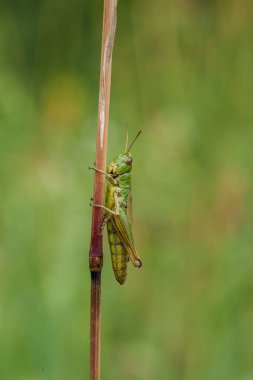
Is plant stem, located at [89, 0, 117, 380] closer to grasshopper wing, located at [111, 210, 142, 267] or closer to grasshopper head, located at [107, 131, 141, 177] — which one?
grasshopper wing, located at [111, 210, 142, 267]

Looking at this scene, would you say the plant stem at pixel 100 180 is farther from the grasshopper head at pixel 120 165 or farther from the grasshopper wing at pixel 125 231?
the grasshopper head at pixel 120 165

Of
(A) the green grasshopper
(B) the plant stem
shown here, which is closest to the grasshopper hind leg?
(A) the green grasshopper

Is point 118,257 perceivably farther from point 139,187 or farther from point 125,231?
point 139,187

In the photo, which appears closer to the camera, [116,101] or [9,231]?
[9,231]

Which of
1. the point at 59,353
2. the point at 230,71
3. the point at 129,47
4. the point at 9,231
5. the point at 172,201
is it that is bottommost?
the point at 59,353

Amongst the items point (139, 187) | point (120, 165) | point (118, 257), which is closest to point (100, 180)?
point (118, 257)

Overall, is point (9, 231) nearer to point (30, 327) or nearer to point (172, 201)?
point (30, 327)

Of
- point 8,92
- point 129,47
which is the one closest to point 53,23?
point 129,47
